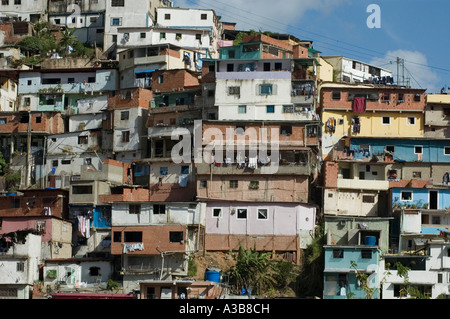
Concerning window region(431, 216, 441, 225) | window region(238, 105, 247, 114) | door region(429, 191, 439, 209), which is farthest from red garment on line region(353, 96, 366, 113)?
window region(431, 216, 441, 225)

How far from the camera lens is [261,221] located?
4141 cm

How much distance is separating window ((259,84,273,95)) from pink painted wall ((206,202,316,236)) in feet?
27.3

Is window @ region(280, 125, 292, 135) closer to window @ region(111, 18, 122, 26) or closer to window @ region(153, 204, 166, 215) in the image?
window @ region(153, 204, 166, 215)

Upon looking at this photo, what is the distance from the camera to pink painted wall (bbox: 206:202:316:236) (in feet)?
135

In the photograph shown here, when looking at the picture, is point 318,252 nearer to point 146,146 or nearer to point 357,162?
point 357,162

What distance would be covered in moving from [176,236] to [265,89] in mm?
11739

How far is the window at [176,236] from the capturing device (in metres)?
39.8

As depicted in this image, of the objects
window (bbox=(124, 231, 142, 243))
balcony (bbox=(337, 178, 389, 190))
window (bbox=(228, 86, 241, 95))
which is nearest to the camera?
window (bbox=(124, 231, 142, 243))

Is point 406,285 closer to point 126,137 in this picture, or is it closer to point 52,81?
point 126,137

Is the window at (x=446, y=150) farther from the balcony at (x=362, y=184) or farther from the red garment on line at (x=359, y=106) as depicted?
the red garment on line at (x=359, y=106)

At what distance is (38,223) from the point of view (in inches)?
1705

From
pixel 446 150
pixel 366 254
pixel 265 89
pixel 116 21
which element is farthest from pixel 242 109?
pixel 116 21

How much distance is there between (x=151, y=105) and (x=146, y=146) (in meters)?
2.78
